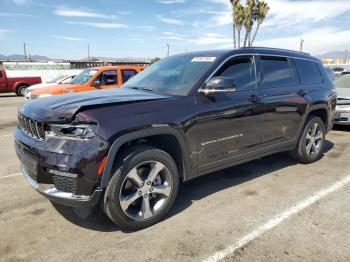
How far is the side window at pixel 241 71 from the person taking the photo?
4.03 meters

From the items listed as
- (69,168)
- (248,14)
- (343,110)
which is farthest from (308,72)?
(248,14)

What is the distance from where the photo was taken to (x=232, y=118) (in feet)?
12.8

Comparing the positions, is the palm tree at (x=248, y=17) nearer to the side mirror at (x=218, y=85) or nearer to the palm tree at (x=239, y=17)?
the palm tree at (x=239, y=17)

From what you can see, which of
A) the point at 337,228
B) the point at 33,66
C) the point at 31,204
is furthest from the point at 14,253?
the point at 33,66

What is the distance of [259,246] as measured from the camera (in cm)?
297

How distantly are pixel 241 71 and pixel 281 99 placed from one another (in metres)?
0.82

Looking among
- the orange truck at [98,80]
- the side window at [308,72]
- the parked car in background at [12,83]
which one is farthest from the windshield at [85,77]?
the parked car in background at [12,83]

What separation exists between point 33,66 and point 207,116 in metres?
28.5

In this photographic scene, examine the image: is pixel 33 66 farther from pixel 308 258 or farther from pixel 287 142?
pixel 308 258

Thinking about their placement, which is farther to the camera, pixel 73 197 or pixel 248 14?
pixel 248 14

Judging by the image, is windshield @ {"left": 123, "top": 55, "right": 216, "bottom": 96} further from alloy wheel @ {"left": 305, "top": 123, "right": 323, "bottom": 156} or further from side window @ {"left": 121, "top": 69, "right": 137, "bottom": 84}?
side window @ {"left": 121, "top": 69, "right": 137, "bottom": 84}

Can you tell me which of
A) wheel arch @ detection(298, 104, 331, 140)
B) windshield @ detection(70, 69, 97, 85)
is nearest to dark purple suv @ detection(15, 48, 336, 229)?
wheel arch @ detection(298, 104, 331, 140)

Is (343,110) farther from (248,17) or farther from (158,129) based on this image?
(248,17)

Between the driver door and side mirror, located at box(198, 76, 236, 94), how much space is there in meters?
0.06
